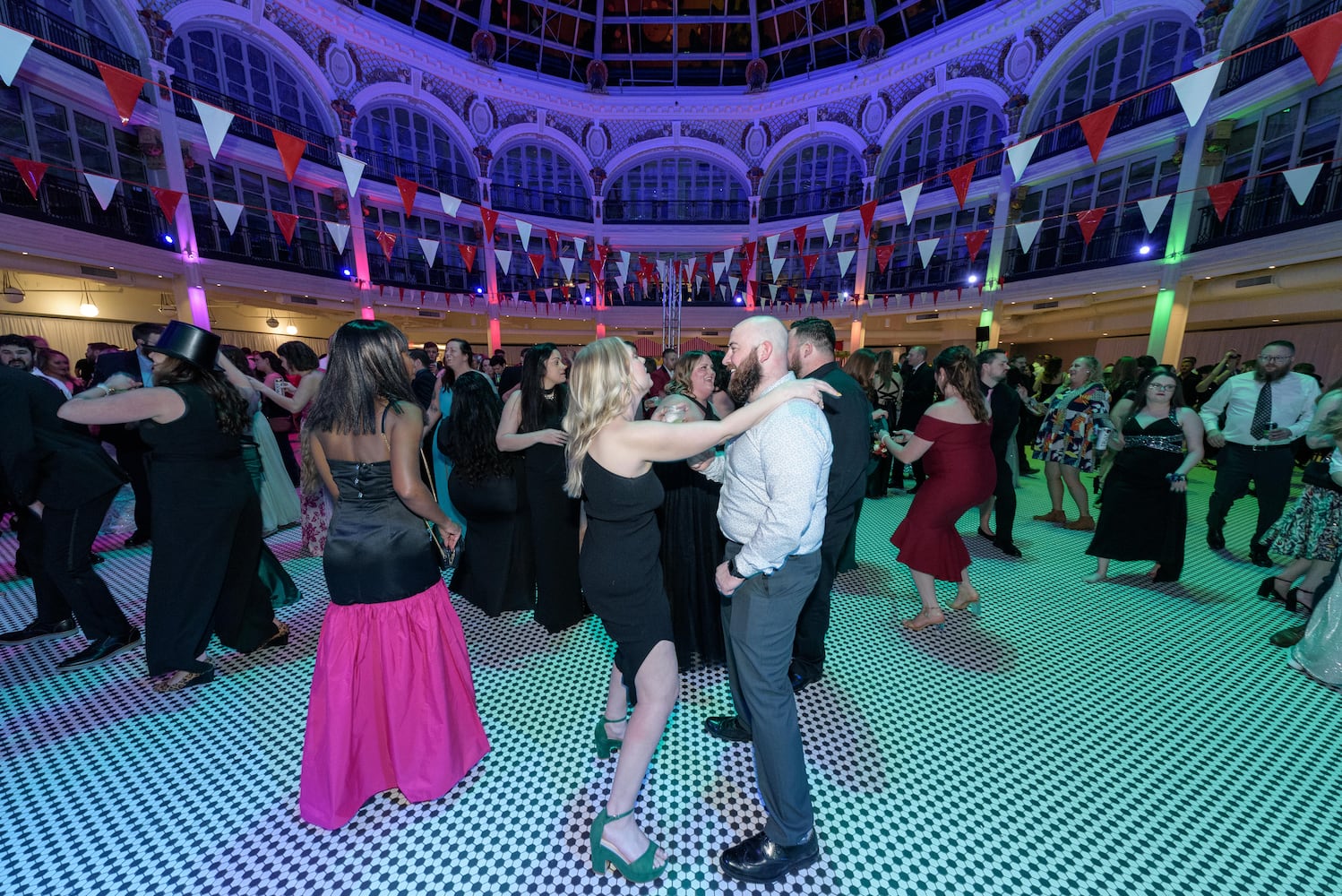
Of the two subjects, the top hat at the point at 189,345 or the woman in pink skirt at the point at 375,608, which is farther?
the top hat at the point at 189,345

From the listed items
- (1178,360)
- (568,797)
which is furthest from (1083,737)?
(1178,360)

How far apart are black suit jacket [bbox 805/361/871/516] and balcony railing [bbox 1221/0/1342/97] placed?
36.7ft

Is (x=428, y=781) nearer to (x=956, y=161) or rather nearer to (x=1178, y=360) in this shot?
(x=1178, y=360)

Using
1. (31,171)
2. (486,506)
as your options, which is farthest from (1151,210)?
(31,171)

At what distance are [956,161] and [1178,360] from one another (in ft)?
25.4

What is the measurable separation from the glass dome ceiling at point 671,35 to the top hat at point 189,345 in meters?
18.5

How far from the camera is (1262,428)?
3.90 metres

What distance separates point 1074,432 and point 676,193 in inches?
682

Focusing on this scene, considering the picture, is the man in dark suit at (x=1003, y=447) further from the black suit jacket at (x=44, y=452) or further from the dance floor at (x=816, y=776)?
the black suit jacket at (x=44, y=452)

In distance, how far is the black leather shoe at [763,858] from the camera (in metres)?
1.56

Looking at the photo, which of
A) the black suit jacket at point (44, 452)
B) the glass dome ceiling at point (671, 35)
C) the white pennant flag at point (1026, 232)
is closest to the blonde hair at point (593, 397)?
the black suit jacket at point (44, 452)

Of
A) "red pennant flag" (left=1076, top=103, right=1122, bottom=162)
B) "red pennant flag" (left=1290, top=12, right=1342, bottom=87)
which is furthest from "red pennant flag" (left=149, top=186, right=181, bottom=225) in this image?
"red pennant flag" (left=1290, top=12, right=1342, bottom=87)

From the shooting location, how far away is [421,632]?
5.96 feet

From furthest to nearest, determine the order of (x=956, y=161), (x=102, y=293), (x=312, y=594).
Result: (x=956, y=161) → (x=102, y=293) → (x=312, y=594)
